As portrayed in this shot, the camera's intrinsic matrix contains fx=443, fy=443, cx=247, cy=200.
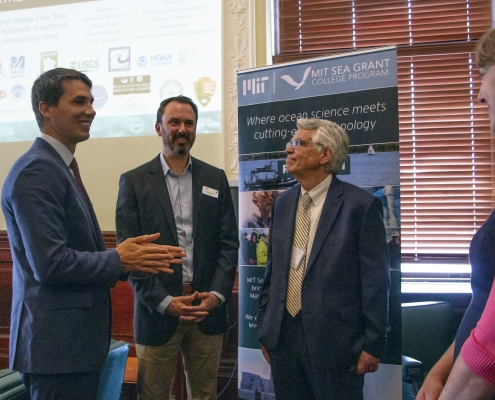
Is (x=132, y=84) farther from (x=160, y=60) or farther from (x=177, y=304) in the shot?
(x=177, y=304)

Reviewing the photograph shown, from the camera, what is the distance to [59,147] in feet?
5.58

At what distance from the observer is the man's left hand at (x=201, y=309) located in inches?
78.1

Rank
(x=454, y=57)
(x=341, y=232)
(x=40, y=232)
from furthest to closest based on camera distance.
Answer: (x=454, y=57), (x=341, y=232), (x=40, y=232)

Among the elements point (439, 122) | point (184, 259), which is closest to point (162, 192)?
point (184, 259)

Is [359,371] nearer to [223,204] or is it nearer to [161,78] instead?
[223,204]

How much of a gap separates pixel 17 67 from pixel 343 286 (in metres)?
3.35

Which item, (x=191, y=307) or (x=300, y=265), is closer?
(x=300, y=265)

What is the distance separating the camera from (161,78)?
136 inches

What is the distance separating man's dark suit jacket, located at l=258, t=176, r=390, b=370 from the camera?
1.72 metres

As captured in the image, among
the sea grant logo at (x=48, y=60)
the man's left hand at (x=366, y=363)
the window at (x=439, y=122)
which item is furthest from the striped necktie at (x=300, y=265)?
the sea grant logo at (x=48, y=60)

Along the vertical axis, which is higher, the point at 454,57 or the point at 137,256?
the point at 454,57

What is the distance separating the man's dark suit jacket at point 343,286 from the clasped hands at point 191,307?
30cm

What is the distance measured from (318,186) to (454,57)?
203cm

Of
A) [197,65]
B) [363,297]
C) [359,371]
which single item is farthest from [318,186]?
[197,65]
